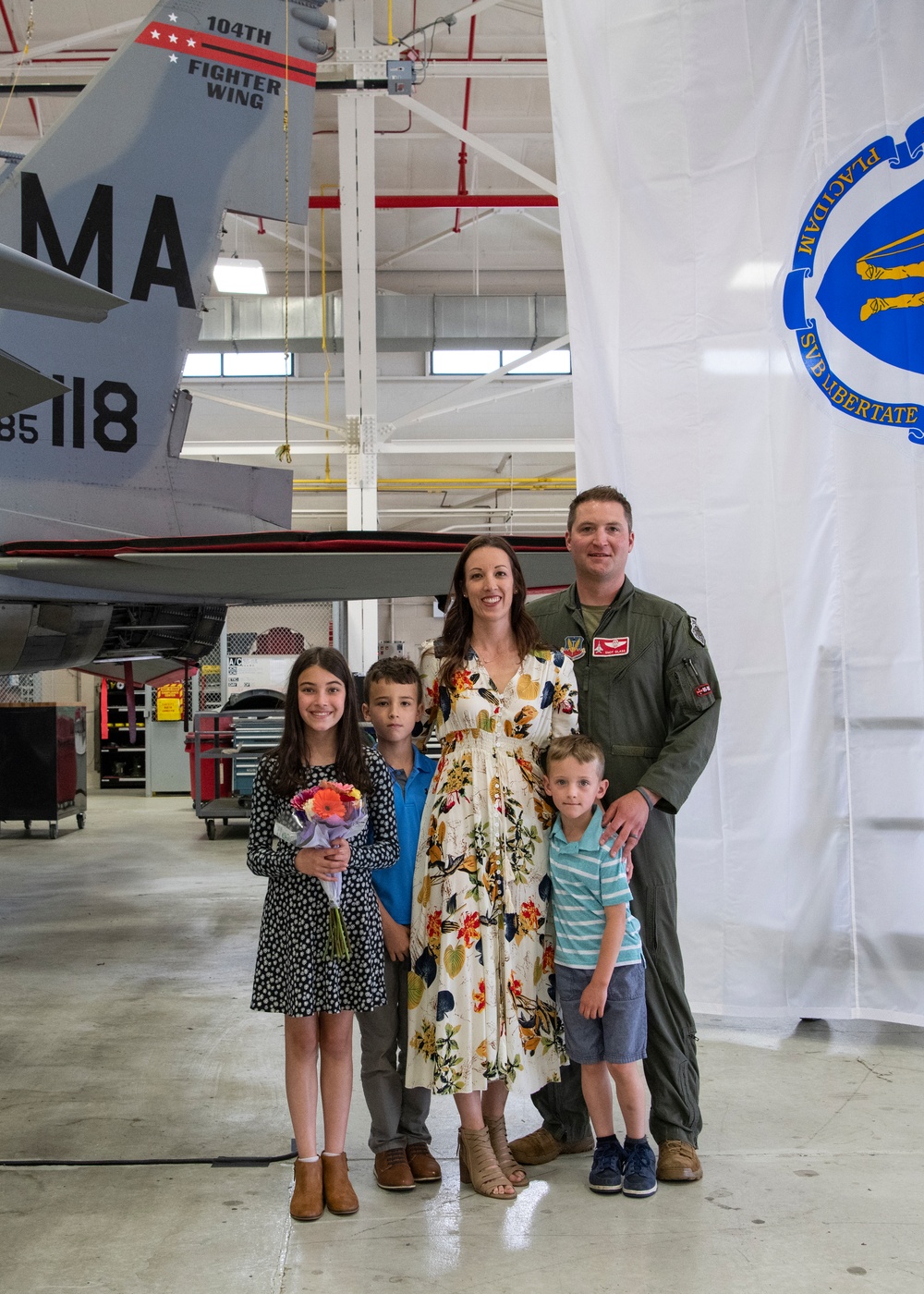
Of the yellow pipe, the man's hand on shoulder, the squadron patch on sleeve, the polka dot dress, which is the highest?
the yellow pipe

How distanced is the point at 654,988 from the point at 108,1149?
1.69 metres

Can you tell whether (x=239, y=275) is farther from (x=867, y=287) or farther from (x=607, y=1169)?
(x=607, y=1169)

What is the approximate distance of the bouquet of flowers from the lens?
2.48 meters

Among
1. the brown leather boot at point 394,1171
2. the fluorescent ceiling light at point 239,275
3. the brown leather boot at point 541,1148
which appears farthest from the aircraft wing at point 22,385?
the fluorescent ceiling light at point 239,275

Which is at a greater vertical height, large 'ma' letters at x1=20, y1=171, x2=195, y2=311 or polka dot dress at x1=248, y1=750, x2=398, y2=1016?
large 'ma' letters at x1=20, y1=171, x2=195, y2=311

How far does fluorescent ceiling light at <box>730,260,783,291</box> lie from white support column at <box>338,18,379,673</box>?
6823 millimetres

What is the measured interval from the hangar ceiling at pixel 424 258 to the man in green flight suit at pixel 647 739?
8.71 meters

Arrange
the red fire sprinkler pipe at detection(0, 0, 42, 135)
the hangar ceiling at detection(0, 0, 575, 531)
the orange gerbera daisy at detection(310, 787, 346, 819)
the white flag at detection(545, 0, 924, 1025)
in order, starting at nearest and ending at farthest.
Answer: the orange gerbera daisy at detection(310, 787, 346, 819), the white flag at detection(545, 0, 924, 1025), the red fire sprinkler pipe at detection(0, 0, 42, 135), the hangar ceiling at detection(0, 0, 575, 531)

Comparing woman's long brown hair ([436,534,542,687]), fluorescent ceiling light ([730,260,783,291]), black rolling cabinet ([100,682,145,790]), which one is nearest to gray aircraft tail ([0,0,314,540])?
fluorescent ceiling light ([730,260,783,291])

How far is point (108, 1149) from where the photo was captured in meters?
3.02

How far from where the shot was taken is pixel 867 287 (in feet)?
12.6

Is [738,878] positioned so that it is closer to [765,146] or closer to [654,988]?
Result: [654,988]

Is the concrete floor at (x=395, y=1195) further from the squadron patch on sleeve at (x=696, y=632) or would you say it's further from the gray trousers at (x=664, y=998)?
the squadron patch on sleeve at (x=696, y=632)

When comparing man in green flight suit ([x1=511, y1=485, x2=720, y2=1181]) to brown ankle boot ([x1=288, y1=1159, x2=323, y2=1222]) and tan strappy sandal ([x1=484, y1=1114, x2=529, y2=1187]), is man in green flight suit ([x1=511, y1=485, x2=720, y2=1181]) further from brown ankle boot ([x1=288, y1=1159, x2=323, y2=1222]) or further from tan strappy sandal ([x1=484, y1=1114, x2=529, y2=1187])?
brown ankle boot ([x1=288, y1=1159, x2=323, y2=1222])
